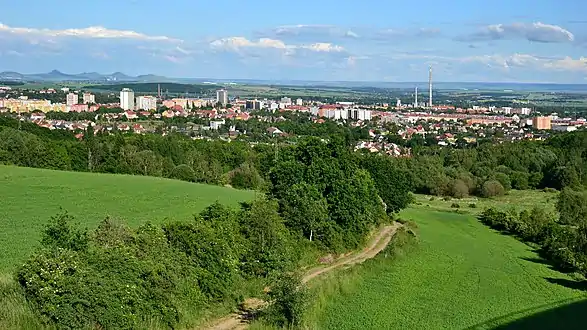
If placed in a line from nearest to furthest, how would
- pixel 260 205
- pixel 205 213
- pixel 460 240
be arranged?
pixel 205 213, pixel 260 205, pixel 460 240

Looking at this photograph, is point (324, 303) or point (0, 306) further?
point (324, 303)

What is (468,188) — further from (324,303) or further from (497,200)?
(324,303)

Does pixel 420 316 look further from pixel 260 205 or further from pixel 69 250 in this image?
pixel 69 250

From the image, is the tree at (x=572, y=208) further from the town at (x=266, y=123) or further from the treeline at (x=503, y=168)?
the town at (x=266, y=123)

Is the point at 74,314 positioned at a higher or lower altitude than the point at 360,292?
higher

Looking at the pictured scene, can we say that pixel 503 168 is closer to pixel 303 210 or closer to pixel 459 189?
pixel 459 189

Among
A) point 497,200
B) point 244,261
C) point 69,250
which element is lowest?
point 497,200

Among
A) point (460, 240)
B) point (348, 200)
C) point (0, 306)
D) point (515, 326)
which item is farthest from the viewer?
point (460, 240)

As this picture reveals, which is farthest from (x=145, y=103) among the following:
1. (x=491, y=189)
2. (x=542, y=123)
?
(x=491, y=189)

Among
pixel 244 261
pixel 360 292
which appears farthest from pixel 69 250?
pixel 360 292
